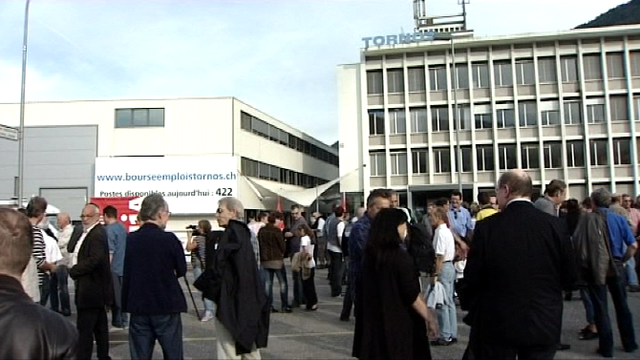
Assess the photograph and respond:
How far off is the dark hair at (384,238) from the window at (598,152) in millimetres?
40094

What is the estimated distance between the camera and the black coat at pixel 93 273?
18.9 feet

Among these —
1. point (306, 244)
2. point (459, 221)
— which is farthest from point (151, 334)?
point (459, 221)

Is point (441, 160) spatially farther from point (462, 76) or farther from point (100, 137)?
point (100, 137)

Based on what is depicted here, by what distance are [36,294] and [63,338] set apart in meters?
3.87

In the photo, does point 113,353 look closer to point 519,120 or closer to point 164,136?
point 164,136

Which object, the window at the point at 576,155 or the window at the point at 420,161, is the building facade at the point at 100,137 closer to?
the window at the point at 420,161

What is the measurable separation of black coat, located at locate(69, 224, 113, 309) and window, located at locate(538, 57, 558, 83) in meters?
39.9

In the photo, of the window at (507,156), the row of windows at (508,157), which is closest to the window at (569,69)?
the row of windows at (508,157)

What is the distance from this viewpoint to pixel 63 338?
70.4 inches

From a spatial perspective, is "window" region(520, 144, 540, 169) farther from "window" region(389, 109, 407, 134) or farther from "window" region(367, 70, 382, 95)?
"window" region(367, 70, 382, 95)

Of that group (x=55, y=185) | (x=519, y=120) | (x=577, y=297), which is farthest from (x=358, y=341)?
(x=519, y=120)

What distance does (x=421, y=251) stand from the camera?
6.98m

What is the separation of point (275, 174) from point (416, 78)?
44.3 feet

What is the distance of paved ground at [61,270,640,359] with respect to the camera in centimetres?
673
